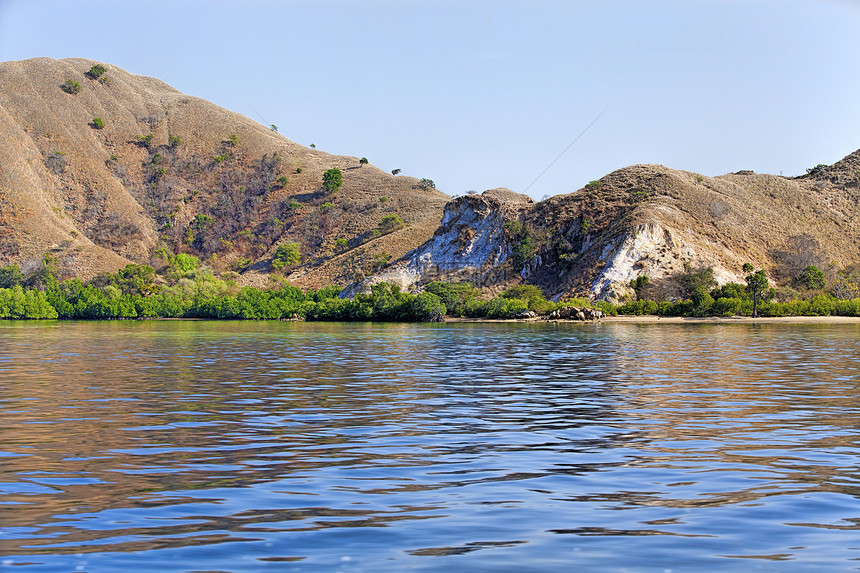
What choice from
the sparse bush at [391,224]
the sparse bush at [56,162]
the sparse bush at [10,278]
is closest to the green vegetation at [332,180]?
the sparse bush at [391,224]

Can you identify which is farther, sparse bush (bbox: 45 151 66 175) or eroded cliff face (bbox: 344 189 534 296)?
sparse bush (bbox: 45 151 66 175)

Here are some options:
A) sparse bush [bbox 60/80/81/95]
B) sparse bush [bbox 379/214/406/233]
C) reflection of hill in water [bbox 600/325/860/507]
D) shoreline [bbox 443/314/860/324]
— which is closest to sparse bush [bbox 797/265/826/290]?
shoreline [bbox 443/314/860/324]

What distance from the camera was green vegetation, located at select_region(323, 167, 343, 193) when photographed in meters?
191

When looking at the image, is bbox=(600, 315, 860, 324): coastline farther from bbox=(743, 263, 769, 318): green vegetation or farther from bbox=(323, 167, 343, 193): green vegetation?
bbox=(323, 167, 343, 193): green vegetation

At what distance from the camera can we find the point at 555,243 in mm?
135125

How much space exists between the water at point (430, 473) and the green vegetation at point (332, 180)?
530 ft

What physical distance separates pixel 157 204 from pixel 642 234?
114 metres

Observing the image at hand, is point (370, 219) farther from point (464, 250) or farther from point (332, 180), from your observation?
point (464, 250)

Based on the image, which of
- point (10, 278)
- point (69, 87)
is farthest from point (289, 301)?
point (69, 87)

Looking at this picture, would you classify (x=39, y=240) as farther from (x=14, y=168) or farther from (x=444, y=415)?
(x=444, y=415)

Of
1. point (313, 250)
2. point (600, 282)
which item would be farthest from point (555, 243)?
point (313, 250)

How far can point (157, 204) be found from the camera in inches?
7456

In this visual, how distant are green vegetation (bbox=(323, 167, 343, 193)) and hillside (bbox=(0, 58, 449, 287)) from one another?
1.46 meters

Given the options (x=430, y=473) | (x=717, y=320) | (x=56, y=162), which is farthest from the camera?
(x=56, y=162)
